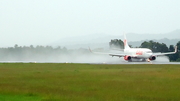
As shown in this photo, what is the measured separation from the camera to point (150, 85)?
28156 mm

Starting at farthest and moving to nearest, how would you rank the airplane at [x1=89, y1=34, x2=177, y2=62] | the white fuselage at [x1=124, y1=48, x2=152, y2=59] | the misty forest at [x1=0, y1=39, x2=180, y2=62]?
1. the misty forest at [x1=0, y1=39, x2=180, y2=62]
2. the airplane at [x1=89, y1=34, x2=177, y2=62]
3. the white fuselage at [x1=124, y1=48, x2=152, y2=59]

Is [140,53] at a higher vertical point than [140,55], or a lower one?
A: higher

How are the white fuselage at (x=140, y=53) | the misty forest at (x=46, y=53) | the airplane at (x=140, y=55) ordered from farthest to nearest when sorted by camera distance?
1. the misty forest at (x=46, y=53)
2. the airplane at (x=140, y=55)
3. the white fuselage at (x=140, y=53)

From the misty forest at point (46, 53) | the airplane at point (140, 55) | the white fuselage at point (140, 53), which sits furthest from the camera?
the misty forest at point (46, 53)

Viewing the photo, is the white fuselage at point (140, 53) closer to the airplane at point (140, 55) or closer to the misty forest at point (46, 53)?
the airplane at point (140, 55)

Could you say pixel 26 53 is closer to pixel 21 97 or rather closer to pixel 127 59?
pixel 127 59

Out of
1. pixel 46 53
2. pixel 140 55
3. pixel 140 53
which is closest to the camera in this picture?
pixel 140 53

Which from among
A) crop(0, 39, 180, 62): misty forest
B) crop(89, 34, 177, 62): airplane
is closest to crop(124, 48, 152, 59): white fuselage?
crop(89, 34, 177, 62): airplane

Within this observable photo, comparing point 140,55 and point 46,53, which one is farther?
point 46,53

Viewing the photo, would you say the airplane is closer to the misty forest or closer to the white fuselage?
the white fuselage

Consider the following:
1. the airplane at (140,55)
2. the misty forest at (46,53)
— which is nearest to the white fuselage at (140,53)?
the airplane at (140,55)

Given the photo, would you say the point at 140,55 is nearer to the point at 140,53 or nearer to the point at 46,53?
the point at 140,53

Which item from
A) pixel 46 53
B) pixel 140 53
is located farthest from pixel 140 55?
pixel 46 53

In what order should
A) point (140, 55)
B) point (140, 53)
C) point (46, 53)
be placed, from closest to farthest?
point (140, 53), point (140, 55), point (46, 53)
